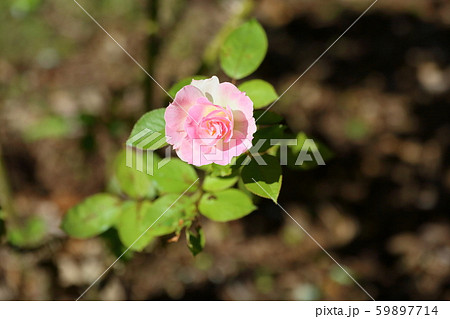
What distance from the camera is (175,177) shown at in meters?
1.01

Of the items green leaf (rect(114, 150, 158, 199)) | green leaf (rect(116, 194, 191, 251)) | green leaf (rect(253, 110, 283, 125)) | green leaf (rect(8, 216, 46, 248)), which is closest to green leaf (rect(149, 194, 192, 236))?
green leaf (rect(116, 194, 191, 251))

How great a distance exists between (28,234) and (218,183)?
82cm

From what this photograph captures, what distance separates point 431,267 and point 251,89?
4.71ft

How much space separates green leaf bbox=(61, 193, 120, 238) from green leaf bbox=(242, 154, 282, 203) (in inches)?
17.0

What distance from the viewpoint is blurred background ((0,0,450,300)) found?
74.4 inches

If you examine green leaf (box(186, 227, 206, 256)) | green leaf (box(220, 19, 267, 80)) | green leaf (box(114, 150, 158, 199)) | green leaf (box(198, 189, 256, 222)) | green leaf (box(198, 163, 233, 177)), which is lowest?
green leaf (box(186, 227, 206, 256))

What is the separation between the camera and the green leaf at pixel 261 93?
0.94 meters

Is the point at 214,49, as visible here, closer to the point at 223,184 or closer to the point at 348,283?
the point at 223,184

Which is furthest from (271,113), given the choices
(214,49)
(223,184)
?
(214,49)

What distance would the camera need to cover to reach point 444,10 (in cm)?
262

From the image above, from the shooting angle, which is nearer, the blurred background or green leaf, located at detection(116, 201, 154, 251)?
green leaf, located at detection(116, 201, 154, 251)

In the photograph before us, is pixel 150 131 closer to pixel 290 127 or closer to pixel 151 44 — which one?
pixel 151 44

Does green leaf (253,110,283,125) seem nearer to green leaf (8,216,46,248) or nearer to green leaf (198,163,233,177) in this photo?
green leaf (198,163,233,177)

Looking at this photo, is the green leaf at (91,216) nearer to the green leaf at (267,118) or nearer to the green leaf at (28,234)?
the green leaf at (28,234)
